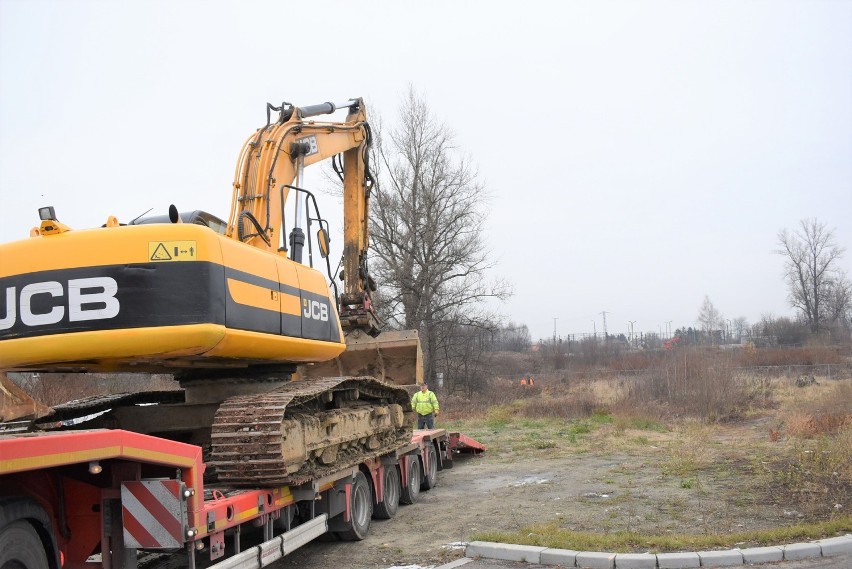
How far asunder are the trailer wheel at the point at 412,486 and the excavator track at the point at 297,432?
69.2 inches

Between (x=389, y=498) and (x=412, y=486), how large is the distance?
1235 mm

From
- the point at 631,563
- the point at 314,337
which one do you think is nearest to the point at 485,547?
the point at 631,563

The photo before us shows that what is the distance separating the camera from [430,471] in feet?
41.3

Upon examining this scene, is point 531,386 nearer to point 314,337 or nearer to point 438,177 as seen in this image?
point 438,177

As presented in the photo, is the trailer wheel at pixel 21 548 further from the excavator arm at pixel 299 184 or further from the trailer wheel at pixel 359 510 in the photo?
the trailer wheel at pixel 359 510

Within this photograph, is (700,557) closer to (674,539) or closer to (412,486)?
(674,539)

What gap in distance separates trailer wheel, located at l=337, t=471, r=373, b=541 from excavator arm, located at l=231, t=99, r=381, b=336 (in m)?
2.48

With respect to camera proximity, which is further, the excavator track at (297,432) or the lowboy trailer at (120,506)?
the excavator track at (297,432)

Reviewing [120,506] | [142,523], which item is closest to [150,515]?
[142,523]

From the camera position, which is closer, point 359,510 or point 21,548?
point 21,548

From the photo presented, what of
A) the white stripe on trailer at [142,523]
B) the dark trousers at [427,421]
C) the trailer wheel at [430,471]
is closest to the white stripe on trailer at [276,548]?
the white stripe on trailer at [142,523]

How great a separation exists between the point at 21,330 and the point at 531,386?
32.8m

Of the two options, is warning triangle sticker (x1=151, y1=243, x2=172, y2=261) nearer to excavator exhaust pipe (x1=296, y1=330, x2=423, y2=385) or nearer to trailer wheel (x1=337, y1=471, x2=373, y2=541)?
trailer wheel (x1=337, y1=471, x2=373, y2=541)

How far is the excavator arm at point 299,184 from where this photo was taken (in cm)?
796
